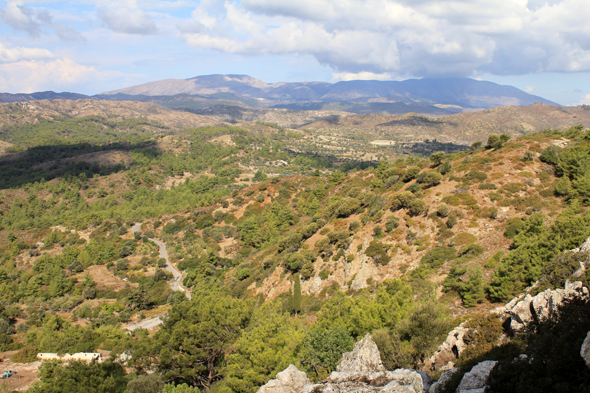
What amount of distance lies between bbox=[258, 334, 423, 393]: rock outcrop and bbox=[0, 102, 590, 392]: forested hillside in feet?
5.90

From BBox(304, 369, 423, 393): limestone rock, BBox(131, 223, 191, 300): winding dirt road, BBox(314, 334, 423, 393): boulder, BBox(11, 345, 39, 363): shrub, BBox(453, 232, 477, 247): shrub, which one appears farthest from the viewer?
BBox(131, 223, 191, 300): winding dirt road

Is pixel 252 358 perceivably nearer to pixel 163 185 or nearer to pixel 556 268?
pixel 556 268

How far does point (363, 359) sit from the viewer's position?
1560cm

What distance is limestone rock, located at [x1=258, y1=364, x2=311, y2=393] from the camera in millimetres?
14898

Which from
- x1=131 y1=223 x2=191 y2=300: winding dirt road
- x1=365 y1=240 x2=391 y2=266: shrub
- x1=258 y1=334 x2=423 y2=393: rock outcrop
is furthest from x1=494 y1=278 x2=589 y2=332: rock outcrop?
x1=131 y1=223 x2=191 y2=300: winding dirt road

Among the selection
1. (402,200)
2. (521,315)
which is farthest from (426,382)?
(402,200)

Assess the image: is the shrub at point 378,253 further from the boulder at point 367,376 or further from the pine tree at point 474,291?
the boulder at point 367,376

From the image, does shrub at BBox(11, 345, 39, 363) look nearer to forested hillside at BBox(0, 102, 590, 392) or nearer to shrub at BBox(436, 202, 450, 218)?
forested hillside at BBox(0, 102, 590, 392)

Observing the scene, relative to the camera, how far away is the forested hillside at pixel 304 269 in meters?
20.0

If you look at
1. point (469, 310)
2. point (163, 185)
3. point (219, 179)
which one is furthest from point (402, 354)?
point (163, 185)

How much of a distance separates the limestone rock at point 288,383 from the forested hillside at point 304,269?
2.43 metres

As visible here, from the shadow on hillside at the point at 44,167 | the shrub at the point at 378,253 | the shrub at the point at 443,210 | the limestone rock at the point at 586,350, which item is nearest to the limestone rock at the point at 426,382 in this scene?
the limestone rock at the point at 586,350

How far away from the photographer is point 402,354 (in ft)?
55.2

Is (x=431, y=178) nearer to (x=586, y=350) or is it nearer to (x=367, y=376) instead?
(x=367, y=376)
